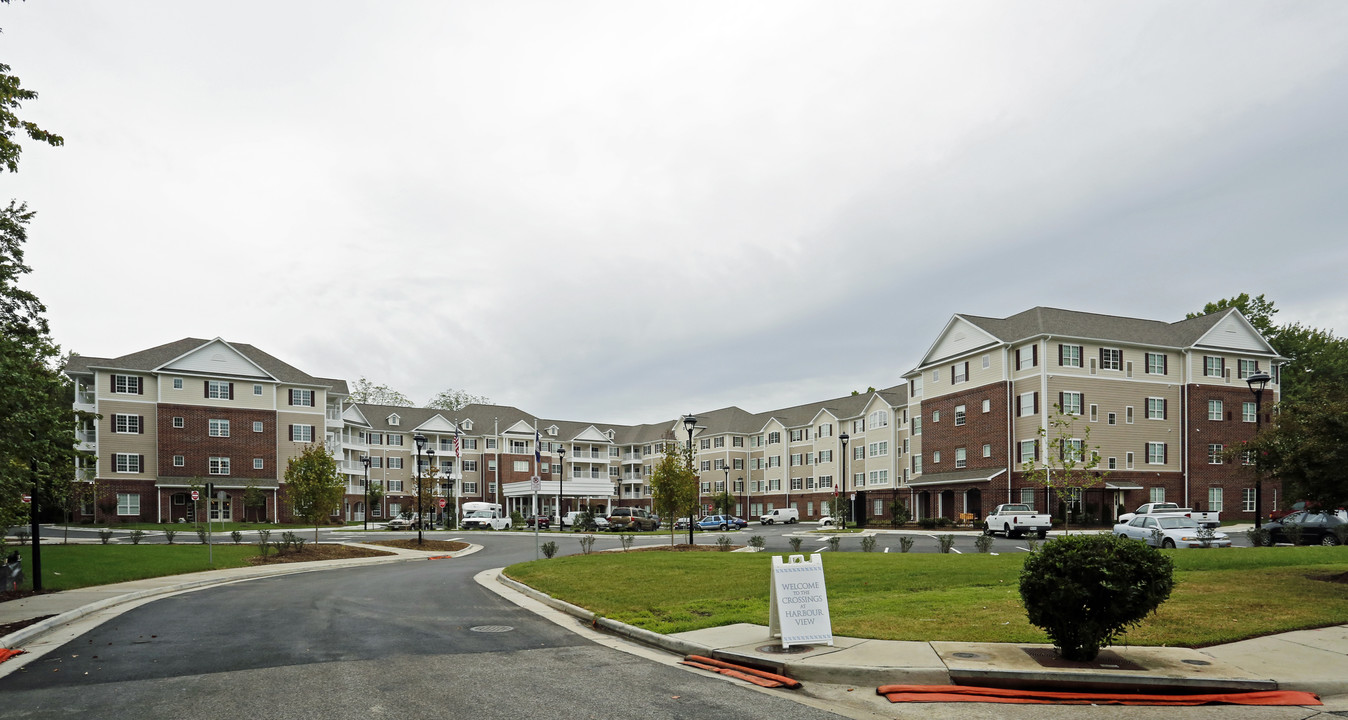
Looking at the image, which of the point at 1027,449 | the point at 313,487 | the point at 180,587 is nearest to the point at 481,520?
the point at 313,487

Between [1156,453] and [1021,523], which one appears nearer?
[1021,523]

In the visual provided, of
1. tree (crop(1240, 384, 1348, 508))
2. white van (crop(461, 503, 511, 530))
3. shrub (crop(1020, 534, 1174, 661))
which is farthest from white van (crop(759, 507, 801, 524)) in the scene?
shrub (crop(1020, 534, 1174, 661))

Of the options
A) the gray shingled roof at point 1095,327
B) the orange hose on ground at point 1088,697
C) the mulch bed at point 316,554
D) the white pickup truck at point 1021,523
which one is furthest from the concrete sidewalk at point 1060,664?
the gray shingled roof at point 1095,327

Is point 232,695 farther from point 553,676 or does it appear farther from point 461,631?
point 461,631

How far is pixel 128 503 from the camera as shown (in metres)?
65.4

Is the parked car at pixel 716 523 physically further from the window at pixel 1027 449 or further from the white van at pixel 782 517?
the window at pixel 1027 449

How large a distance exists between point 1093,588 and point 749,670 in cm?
407

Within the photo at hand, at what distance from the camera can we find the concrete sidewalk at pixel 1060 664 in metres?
9.16

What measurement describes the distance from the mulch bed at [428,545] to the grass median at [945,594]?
53.7 ft

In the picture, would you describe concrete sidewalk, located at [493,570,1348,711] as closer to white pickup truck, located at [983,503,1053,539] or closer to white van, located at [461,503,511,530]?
white pickup truck, located at [983,503,1053,539]

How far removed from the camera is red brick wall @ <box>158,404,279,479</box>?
6712cm

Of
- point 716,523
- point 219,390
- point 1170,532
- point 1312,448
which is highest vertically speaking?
point 219,390

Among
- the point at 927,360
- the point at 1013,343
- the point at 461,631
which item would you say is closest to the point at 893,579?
the point at 461,631

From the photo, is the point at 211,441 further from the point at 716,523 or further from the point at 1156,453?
the point at 1156,453
